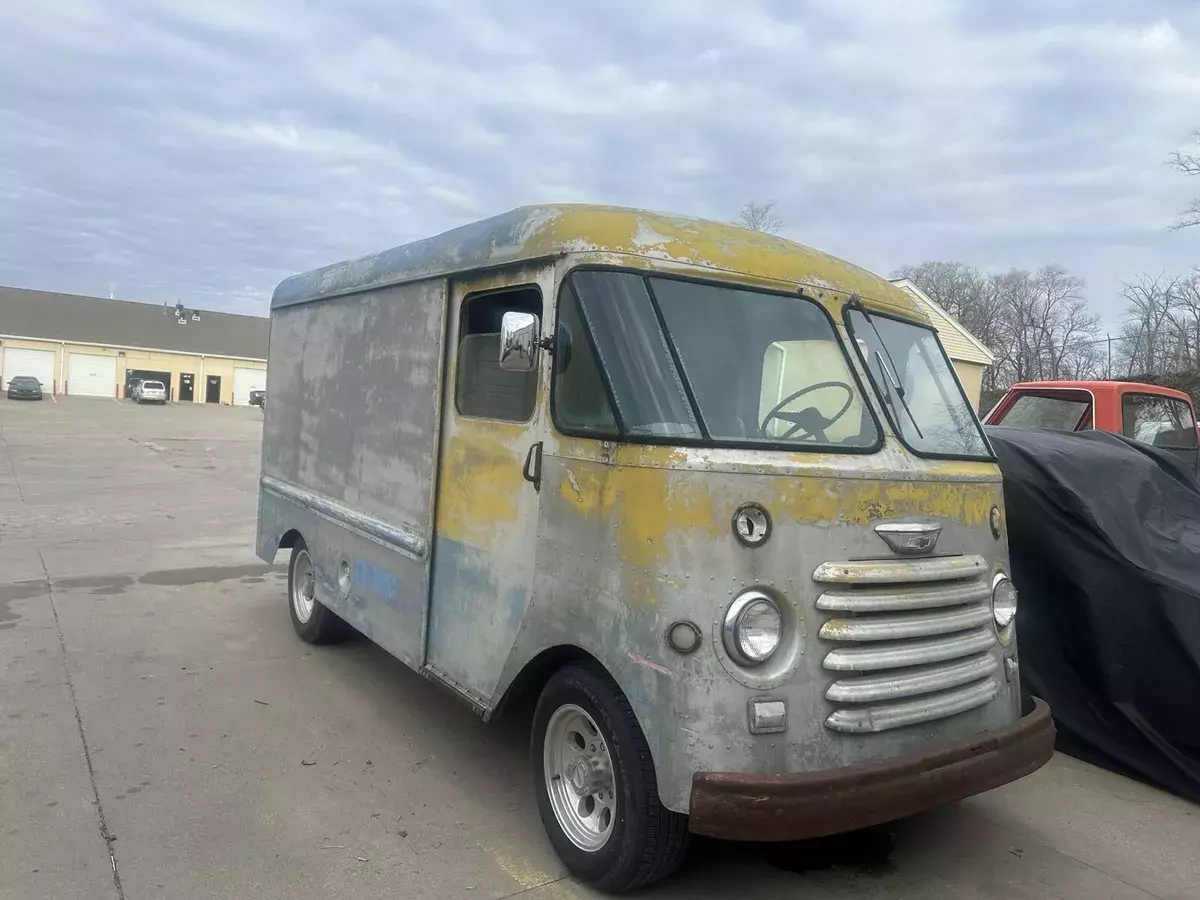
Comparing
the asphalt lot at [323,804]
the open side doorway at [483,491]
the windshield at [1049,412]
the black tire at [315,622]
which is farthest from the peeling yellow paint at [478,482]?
the windshield at [1049,412]

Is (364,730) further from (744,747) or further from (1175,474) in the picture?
(1175,474)

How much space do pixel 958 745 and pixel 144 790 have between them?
3600 millimetres

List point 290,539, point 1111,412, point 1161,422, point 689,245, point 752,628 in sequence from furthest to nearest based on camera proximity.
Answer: point 1161,422 → point 1111,412 → point 290,539 → point 689,245 → point 752,628

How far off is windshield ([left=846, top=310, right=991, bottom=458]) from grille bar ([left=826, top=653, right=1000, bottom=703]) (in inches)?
33.5

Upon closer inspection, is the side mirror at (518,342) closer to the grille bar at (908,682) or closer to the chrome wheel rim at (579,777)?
the chrome wheel rim at (579,777)

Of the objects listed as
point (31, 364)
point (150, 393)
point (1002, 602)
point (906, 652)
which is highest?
point (31, 364)

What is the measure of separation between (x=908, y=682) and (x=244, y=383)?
215 ft

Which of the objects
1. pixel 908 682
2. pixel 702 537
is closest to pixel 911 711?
pixel 908 682

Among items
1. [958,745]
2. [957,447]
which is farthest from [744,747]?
[957,447]

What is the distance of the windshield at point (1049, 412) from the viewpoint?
25.8 ft

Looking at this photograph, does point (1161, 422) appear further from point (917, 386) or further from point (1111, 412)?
point (917, 386)

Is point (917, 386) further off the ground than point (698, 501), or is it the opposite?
point (917, 386)

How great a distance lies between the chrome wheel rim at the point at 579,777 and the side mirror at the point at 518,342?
4.47 feet

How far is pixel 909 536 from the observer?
125 inches
